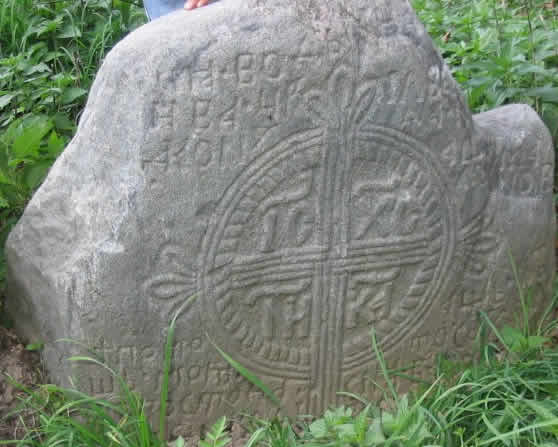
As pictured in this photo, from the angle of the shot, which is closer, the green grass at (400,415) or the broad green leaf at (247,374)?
the green grass at (400,415)

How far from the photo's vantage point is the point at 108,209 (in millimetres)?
1692

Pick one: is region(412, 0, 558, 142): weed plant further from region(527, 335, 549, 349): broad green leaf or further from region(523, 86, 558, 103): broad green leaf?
region(527, 335, 549, 349): broad green leaf

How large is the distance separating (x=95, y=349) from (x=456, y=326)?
0.98 metres

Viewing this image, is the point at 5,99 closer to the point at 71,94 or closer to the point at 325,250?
the point at 71,94

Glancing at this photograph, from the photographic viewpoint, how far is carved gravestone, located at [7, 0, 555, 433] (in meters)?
1.66

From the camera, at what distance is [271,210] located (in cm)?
178

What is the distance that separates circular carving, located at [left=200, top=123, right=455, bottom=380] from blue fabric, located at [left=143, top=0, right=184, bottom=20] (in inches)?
31.8

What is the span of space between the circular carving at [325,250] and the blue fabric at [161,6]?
81 cm

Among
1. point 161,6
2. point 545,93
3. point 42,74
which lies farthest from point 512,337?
point 42,74

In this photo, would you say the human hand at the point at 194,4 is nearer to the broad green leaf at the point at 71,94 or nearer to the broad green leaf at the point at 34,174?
the broad green leaf at the point at 34,174

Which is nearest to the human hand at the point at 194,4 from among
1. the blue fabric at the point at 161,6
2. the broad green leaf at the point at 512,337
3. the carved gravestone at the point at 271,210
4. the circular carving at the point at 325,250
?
the carved gravestone at the point at 271,210

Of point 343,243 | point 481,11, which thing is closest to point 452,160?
point 343,243

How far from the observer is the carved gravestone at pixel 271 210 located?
5.46ft

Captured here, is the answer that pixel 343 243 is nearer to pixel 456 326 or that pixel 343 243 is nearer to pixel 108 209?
pixel 456 326
